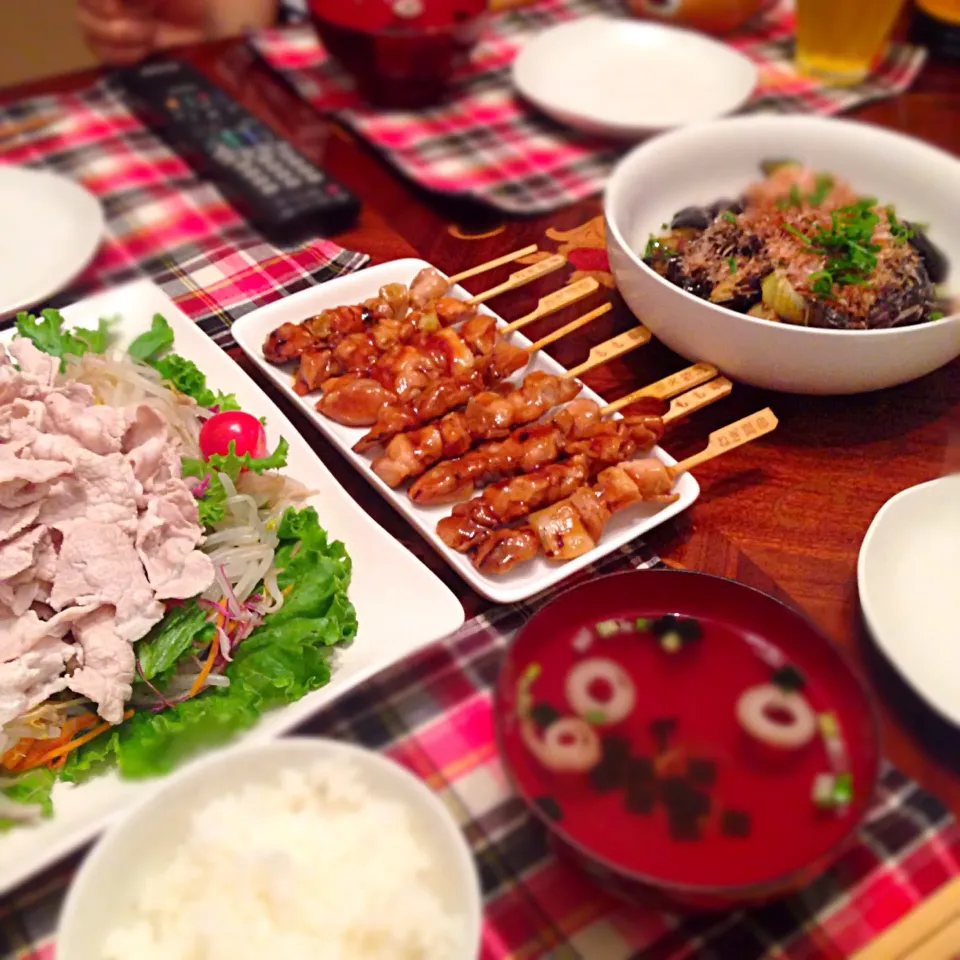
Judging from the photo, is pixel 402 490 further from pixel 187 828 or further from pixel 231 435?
pixel 187 828

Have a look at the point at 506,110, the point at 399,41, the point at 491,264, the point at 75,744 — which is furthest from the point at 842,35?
the point at 75,744

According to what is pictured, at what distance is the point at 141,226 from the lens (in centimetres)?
167

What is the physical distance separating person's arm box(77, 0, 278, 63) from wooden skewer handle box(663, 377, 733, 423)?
165 centimetres

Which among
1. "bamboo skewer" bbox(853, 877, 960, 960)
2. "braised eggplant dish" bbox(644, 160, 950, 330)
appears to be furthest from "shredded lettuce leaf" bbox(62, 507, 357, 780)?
"braised eggplant dish" bbox(644, 160, 950, 330)

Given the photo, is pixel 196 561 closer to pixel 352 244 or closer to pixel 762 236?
pixel 352 244

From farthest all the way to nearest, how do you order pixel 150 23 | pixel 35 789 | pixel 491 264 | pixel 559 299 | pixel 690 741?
pixel 150 23
pixel 491 264
pixel 559 299
pixel 35 789
pixel 690 741

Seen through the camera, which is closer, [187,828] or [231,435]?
[187,828]

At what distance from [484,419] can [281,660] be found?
0.50 m

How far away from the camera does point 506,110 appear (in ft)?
7.17

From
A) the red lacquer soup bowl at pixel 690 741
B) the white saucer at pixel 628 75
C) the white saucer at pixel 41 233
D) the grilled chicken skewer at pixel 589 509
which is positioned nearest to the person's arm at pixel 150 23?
the white saucer at pixel 41 233

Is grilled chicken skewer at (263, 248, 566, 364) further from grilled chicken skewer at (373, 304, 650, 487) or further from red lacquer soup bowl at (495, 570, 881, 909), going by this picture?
red lacquer soup bowl at (495, 570, 881, 909)

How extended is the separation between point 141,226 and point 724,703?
4.57 feet

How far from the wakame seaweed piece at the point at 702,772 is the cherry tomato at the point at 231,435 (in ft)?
2.40

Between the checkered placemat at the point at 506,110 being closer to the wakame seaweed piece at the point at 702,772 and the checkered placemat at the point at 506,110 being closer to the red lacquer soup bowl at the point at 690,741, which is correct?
the red lacquer soup bowl at the point at 690,741
